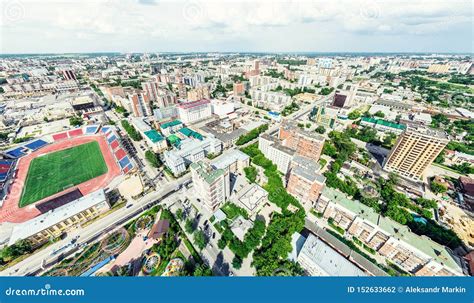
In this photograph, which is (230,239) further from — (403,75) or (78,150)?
(403,75)

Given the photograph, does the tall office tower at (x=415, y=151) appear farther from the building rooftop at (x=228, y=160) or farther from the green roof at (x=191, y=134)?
the green roof at (x=191, y=134)

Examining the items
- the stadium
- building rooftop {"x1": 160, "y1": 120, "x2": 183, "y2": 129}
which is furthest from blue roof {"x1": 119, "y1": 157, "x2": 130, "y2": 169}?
building rooftop {"x1": 160, "y1": 120, "x2": 183, "y2": 129}

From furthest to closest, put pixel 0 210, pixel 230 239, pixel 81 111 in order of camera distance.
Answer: pixel 81 111, pixel 0 210, pixel 230 239

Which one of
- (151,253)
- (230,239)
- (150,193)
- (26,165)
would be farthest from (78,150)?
(230,239)

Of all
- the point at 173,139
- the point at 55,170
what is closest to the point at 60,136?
the point at 55,170

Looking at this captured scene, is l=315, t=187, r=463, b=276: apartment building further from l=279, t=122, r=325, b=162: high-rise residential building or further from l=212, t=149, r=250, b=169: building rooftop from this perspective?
l=212, t=149, r=250, b=169: building rooftop

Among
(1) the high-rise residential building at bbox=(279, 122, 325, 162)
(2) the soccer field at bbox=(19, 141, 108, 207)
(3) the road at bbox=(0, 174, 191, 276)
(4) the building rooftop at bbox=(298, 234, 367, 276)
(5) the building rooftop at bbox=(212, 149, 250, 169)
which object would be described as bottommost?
(3) the road at bbox=(0, 174, 191, 276)
